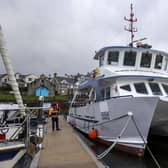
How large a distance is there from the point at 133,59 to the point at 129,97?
11.8ft

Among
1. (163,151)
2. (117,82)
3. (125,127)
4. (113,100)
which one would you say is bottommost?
(163,151)

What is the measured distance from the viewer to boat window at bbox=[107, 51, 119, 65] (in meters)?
11.5

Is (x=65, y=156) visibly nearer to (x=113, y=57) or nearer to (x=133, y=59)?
(x=113, y=57)

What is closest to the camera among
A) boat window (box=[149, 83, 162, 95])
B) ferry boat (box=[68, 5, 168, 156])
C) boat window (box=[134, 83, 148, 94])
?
ferry boat (box=[68, 5, 168, 156])

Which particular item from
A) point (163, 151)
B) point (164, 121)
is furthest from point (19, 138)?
point (163, 151)

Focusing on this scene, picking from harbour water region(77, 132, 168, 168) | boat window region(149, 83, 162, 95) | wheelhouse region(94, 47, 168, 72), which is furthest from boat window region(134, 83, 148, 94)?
harbour water region(77, 132, 168, 168)

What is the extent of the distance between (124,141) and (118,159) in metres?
0.75

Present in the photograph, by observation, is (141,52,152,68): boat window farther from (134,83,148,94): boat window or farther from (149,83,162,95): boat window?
(134,83,148,94): boat window

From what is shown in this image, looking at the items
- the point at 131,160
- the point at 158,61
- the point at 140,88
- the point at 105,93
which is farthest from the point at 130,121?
the point at 158,61

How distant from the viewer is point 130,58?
37.5 ft

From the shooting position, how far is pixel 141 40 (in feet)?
40.4

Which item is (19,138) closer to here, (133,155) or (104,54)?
(133,155)

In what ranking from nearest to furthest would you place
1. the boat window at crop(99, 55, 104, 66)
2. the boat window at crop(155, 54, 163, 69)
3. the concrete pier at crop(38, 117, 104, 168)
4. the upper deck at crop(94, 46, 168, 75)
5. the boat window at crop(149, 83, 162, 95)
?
the concrete pier at crop(38, 117, 104, 168)
the boat window at crop(149, 83, 162, 95)
the upper deck at crop(94, 46, 168, 75)
the boat window at crop(155, 54, 163, 69)
the boat window at crop(99, 55, 104, 66)

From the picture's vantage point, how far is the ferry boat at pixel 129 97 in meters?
8.27
